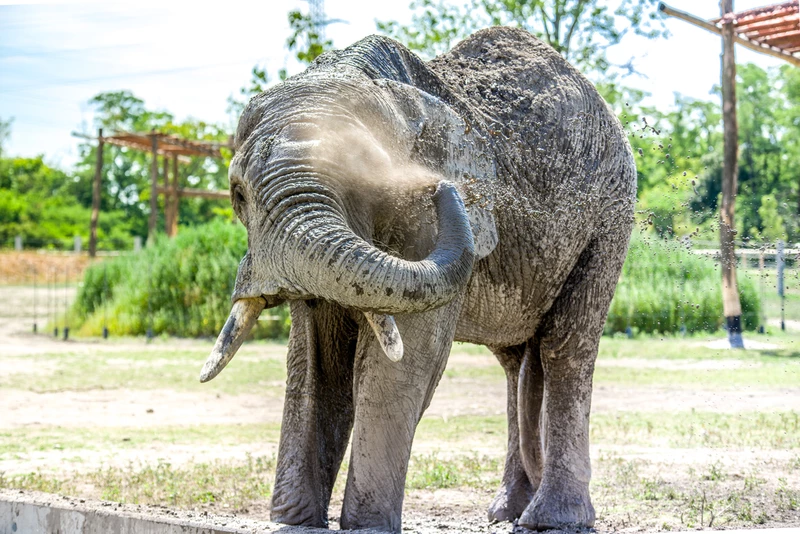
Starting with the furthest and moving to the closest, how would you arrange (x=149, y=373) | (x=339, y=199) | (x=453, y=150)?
(x=149, y=373) → (x=453, y=150) → (x=339, y=199)

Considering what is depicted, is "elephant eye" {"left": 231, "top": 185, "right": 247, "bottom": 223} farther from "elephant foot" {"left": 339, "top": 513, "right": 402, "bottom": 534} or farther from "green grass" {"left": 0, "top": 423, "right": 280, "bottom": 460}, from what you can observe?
"green grass" {"left": 0, "top": 423, "right": 280, "bottom": 460}

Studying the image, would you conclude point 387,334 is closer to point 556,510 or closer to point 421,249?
point 421,249

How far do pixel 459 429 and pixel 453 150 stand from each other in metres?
5.88

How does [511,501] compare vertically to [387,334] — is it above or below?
below

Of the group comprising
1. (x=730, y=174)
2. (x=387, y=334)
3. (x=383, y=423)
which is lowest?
(x=383, y=423)

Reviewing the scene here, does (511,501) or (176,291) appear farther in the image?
(176,291)

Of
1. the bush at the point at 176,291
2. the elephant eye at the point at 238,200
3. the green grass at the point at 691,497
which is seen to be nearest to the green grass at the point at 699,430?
the green grass at the point at 691,497

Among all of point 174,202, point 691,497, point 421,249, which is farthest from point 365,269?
point 174,202

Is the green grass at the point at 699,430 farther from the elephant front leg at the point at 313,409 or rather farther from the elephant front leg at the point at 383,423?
the elephant front leg at the point at 383,423

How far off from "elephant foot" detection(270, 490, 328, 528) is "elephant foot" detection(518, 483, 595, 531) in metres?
1.42

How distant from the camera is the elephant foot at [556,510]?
237 inches

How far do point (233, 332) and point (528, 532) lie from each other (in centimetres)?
236

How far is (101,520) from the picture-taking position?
4.84m

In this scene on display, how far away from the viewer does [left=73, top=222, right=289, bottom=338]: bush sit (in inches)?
806
